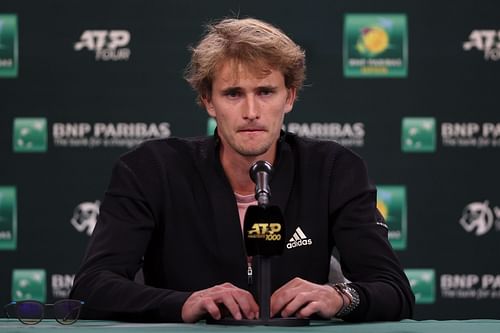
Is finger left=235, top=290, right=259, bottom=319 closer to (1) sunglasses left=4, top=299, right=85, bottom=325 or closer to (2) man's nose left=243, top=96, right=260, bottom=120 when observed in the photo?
(1) sunglasses left=4, top=299, right=85, bottom=325

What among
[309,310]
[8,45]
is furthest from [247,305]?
[8,45]

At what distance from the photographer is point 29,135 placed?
14.9 feet

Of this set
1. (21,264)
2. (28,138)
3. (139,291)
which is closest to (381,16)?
(28,138)

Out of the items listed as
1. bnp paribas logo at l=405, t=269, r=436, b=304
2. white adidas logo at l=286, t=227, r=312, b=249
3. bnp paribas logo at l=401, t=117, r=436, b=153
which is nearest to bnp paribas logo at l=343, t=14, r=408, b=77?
bnp paribas logo at l=401, t=117, r=436, b=153

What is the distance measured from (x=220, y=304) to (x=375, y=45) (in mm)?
2564

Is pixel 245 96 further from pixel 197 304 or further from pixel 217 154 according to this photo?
pixel 197 304

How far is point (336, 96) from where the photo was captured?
4562mm

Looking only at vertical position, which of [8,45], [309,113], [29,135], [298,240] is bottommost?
[298,240]

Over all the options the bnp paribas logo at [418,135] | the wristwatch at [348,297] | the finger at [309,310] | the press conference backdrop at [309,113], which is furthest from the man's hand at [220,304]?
the bnp paribas logo at [418,135]

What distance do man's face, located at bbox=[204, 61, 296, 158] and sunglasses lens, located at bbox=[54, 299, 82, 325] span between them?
0.72 m

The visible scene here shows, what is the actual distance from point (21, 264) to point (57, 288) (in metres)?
0.20

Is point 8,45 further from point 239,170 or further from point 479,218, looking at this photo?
point 479,218

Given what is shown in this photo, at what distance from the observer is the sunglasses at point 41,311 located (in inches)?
86.3

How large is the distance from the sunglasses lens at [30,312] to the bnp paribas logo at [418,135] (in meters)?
2.69
